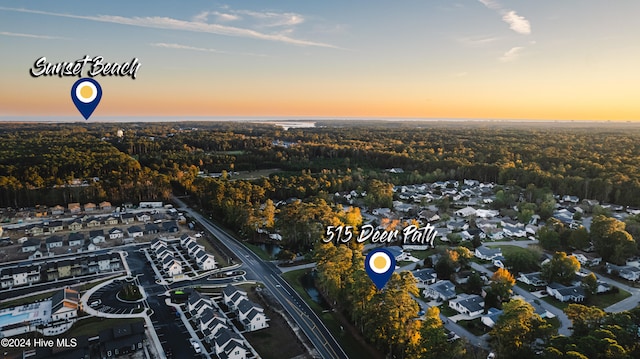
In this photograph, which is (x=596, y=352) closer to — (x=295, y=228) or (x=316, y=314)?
(x=316, y=314)

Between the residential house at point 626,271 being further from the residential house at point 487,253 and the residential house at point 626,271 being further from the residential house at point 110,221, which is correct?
the residential house at point 110,221

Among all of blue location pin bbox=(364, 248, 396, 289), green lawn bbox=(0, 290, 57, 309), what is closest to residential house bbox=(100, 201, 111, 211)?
green lawn bbox=(0, 290, 57, 309)

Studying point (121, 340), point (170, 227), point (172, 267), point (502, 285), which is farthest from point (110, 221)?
point (502, 285)

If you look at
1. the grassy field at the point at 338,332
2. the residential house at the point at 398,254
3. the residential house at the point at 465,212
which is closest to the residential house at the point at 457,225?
the residential house at the point at 465,212

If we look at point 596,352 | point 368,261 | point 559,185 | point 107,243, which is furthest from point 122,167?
point 559,185

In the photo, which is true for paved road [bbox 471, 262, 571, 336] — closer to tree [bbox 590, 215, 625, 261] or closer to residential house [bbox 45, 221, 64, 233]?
tree [bbox 590, 215, 625, 261]

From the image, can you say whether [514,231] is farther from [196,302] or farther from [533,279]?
[196,302]
